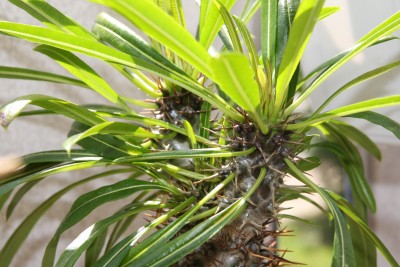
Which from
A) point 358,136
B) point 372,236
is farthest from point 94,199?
point 358,136

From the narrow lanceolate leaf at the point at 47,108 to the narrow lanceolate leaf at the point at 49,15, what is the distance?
10 centimetres

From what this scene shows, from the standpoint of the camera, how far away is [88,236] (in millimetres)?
621

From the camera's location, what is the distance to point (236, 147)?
2.10ft

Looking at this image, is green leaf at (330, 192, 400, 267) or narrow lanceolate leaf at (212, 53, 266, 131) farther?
green leaf at (330, 192, 400, 267)

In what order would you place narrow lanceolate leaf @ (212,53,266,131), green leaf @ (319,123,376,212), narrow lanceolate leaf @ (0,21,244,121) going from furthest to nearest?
1. green leaf @ (319,123,376,212)
2. narrow lanceolate leaf @ (0,21,244,121)
3. narrow lanceolate leaf @ (212,53,266,131)

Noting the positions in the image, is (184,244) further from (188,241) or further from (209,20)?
(209,20)

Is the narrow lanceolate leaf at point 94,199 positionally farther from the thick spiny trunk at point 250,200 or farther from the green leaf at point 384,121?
the green leaf at point 384,121

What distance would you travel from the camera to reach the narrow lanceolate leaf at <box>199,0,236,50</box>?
64 cm

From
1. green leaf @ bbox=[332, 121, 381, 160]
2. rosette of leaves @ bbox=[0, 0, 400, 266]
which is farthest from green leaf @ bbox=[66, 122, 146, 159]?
green leaf @ bbox=[332, 121, 381, 160]

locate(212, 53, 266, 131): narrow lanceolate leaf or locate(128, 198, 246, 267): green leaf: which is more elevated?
locate(212, 53, 266, 131): narrow lanceolate leaf

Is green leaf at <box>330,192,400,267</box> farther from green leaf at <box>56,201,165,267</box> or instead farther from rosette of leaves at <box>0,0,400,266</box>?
green leaf at <box>56,201,165,267</box>

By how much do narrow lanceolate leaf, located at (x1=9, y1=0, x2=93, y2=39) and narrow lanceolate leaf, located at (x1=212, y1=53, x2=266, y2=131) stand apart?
26 centimetres

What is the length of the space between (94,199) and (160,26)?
31cm

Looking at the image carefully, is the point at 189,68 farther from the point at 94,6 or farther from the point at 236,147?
the point at 94,6
